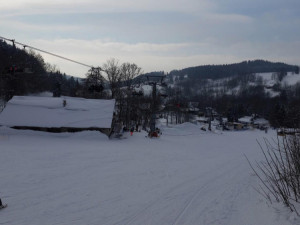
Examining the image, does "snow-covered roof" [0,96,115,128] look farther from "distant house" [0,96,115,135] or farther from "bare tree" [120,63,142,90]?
"bare tree" [120,63,142,90]

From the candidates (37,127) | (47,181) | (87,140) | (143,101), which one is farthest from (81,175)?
(143,101)

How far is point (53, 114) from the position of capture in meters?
26.1

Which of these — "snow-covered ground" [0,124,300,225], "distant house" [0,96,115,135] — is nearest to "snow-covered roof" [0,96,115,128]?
"distant house" [0,96,115,135]

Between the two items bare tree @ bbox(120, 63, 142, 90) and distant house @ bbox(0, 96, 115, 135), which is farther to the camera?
bare tree @ bbox(120, 63, 142, 90)

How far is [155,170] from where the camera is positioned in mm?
12430

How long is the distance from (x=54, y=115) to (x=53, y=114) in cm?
19

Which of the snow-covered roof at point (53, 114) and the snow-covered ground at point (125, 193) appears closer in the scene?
the snow-covered ground at point (125, 193)

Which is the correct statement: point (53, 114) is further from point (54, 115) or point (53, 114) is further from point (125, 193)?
point (125, 193)

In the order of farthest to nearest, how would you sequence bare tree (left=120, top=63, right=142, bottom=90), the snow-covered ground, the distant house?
bare tree (left=120, top=63, right=142, bottom=90) → the distant house → the snow-covered ground

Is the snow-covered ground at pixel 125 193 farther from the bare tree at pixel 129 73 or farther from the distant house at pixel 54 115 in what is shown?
the bare tree at pixel 129 73

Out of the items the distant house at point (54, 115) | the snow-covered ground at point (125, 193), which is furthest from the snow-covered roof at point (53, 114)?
the snow-covered ground at point (125, 193)

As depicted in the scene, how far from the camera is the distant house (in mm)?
25047

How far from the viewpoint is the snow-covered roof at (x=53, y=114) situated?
25.1m

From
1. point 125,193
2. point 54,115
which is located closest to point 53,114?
point 54,115
